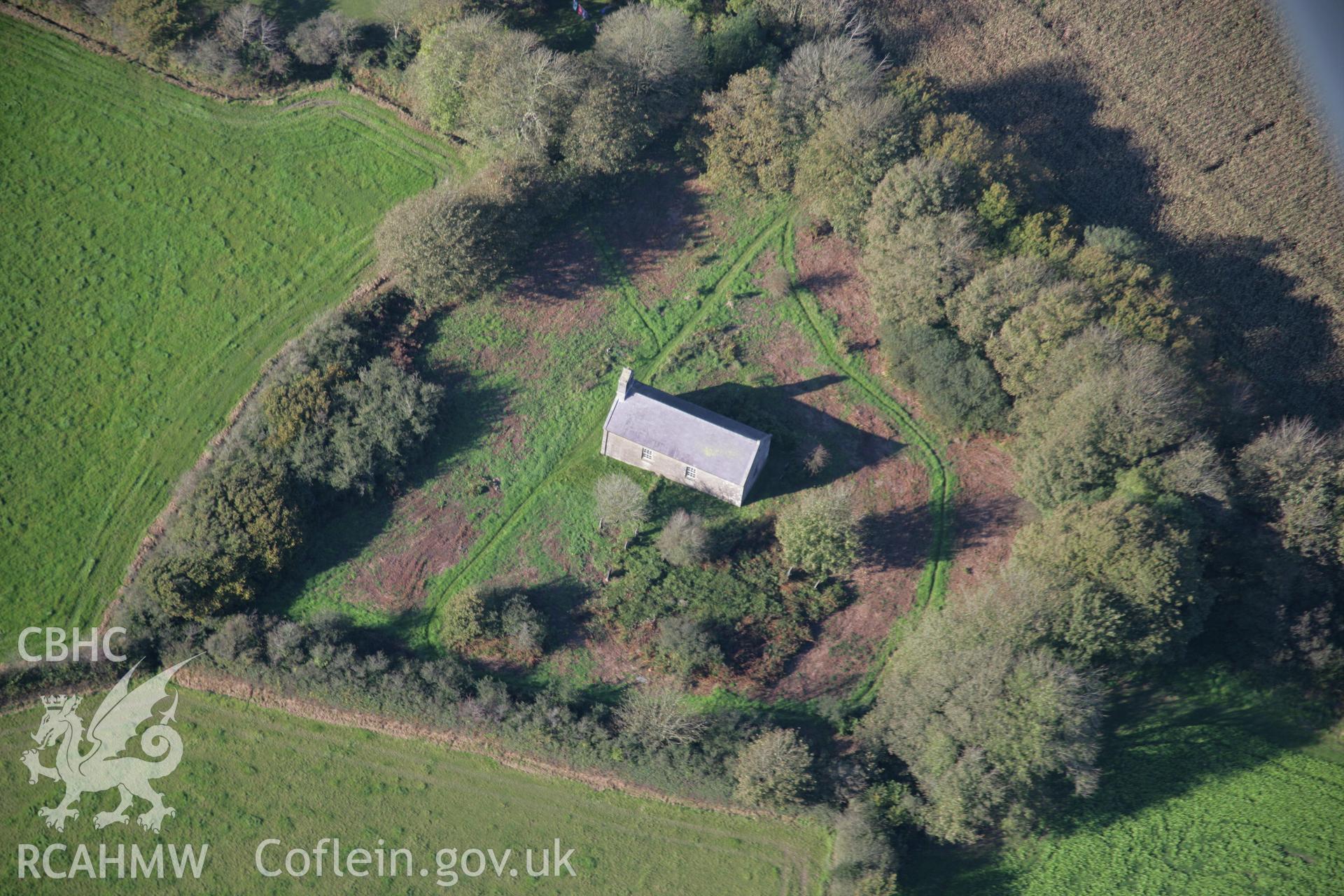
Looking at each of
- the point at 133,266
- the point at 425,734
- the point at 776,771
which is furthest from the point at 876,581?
the point at 133,266

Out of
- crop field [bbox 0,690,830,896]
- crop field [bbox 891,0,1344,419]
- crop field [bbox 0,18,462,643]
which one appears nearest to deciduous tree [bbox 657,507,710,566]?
crop field [bbox 0,690,830,896]

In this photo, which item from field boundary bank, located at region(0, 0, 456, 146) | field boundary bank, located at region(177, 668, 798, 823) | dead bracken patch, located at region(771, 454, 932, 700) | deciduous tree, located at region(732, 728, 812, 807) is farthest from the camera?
field boundary bank, located at region(0, 0, 456, 146)

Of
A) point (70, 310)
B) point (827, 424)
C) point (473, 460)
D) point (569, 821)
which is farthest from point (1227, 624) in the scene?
point (70, 310)

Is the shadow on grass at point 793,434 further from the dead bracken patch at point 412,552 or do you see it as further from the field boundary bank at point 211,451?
the field boundary bank at point 211,451

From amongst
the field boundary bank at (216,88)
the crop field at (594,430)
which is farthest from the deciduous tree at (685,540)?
the field boundary bank at (216,88)

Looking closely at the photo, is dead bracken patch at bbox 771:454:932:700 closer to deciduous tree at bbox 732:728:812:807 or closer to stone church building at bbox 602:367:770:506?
deciduous tree at bbox 732:728:812:807

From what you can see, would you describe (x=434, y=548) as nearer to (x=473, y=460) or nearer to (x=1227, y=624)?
(x=473, y=460)
